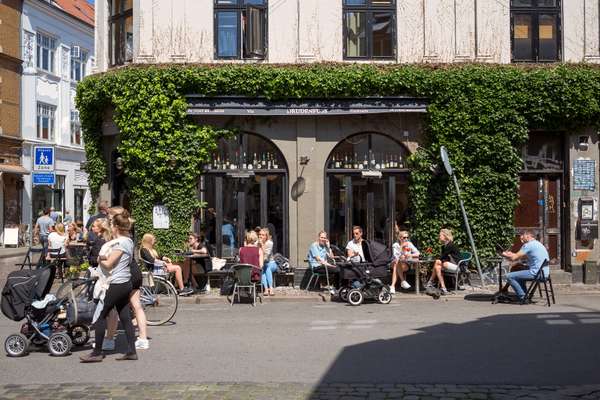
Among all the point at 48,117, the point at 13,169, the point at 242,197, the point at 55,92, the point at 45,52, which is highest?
the point at 45,52

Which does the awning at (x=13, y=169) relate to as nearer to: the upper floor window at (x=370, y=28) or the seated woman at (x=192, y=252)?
the seated woman at (x=192, y=252)

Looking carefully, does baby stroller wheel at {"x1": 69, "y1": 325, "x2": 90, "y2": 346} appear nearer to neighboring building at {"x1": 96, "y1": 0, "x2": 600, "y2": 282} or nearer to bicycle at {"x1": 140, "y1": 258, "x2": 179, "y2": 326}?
bicycle at {"x1": 140, "y1": 258, "x2": 179, "y2": 326}

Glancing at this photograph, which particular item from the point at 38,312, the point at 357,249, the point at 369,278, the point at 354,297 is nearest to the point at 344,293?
the point at 354,297

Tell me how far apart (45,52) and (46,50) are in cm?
24

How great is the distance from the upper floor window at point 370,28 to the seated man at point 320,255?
483cm

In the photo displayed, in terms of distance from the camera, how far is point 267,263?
680 inches

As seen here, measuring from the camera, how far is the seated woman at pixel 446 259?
16.8m

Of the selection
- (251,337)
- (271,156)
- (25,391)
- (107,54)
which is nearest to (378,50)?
(271,156)

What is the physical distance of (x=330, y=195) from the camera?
19.1m

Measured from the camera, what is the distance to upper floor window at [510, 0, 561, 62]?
63.2 feet

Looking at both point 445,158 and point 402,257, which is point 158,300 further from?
point 445,158

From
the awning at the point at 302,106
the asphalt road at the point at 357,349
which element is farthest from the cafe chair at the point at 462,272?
the awning at the point at 302,106

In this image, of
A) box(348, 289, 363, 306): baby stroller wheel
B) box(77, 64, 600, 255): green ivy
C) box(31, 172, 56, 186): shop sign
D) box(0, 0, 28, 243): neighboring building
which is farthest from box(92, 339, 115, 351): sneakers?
box(0, 0, 28, 243): neighboring building

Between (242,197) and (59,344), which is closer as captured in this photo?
(59,344)
